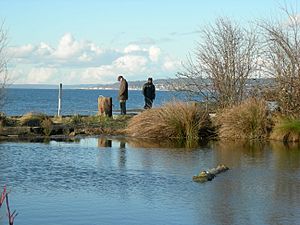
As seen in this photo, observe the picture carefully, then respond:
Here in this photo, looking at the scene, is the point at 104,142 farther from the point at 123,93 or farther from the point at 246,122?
the point at 123,93

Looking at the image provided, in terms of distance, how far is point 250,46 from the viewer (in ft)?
96.8

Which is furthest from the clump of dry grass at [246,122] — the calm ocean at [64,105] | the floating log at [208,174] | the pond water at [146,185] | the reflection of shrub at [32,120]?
the floating log at [208,174]

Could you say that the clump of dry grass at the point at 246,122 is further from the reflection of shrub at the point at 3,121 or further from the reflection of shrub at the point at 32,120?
the reflection of shrub at the point at 3,121

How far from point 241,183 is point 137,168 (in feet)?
9.74

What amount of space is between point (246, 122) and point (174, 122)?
9.04ft

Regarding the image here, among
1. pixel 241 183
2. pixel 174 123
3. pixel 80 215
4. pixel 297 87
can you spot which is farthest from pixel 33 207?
pixel 297 87

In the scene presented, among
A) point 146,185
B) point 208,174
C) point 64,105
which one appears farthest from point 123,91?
point 64,105

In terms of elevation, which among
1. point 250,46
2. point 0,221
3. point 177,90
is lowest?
point 0,221

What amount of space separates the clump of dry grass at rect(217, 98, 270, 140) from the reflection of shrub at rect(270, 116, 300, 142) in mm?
527

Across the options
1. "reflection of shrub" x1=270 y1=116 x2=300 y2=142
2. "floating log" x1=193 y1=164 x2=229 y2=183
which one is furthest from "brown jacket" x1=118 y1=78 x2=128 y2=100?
"floating log" x1=193 y1=164 x2=229 y2=183

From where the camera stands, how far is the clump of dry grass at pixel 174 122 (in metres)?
25.6

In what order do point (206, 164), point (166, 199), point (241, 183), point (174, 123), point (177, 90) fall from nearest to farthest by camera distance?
1. point (166, 199)
2. point (241, 183)
3. point (206, 164)
4. point (174, 123)
5. point (177, 90)

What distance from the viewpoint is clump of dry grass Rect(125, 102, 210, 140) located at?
25.6 m

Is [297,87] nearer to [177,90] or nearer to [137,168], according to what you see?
[177,90]
